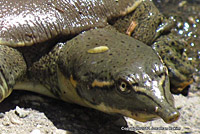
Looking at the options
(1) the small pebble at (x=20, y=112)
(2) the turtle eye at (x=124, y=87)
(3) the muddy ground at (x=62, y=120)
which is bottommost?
(3) the muddy ground at (x=62, y=120)

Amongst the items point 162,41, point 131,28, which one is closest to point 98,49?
point 131,28

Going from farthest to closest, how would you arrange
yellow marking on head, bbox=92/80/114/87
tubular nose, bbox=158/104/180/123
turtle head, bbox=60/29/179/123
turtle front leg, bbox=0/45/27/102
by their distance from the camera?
turtle front leg, bbox=0/45/27/102, yellow marking on head, bbox=92/80/114/87, turtle head, bbox=60/29/179/123, tubular nose, bbox=158/104/180/123

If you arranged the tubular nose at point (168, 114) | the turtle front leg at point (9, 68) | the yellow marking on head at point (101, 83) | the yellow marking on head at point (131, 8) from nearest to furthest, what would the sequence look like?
the tubular nose at point (168, 114) < the yellow marking on head at point (101, 83) < the turtle front leg at point (9, 68) < the yellow marking on head at point (131, 8)

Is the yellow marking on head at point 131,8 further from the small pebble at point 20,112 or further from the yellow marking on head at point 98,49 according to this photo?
the small pebble at point 20,112

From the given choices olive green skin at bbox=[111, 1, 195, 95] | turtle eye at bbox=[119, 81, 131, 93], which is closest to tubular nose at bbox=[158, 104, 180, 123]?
turtle eye at bbox=[119, 81, 131, 93]

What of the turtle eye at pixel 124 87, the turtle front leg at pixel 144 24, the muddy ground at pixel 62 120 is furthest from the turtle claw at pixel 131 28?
the turtle eye at pixel 124 87

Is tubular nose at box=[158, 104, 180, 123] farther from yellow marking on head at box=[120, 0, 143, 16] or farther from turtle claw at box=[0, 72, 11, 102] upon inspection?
yellow marking on head at box=[120, 0, 143, 16]

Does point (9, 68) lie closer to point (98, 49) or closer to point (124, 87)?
point (98, 49)

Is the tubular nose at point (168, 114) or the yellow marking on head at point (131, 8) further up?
the yellow marking on head at point (131, 8)

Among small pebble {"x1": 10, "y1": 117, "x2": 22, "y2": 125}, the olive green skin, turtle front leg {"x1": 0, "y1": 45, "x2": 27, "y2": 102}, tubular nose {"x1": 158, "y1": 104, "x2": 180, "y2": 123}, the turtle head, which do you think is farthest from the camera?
the olive green skin
